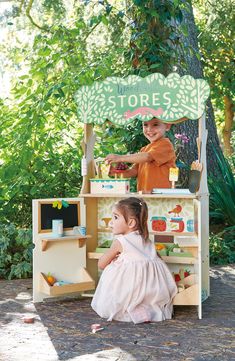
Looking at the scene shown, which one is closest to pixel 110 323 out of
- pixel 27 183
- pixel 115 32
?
pixel 27 183

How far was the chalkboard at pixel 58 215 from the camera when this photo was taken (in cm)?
591

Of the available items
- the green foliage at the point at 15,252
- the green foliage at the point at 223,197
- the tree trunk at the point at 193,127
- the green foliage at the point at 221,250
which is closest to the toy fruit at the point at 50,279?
the green foliage at the point at 15,252

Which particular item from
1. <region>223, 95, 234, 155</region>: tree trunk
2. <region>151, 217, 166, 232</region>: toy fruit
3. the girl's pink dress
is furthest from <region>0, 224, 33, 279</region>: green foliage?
<region>223, 95, 234, 155</region>: tree trunk

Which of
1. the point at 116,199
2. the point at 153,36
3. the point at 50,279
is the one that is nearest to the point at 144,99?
the point at 116,199

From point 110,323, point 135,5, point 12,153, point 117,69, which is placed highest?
point 135,5

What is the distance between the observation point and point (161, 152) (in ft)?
19.4

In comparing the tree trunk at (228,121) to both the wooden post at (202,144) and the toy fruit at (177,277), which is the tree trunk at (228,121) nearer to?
the wooden post at (202,144)

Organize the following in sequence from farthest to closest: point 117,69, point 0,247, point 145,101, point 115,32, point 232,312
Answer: point 115,32 < point 117,69 < point 0,247 < point 145,101 < point 232,312

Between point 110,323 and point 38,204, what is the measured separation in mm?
1433

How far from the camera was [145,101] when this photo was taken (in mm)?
5820

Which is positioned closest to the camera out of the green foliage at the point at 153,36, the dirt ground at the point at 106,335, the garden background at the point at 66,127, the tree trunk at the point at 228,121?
the dirt ground at the point at 106,335

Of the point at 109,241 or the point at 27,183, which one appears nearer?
the point at 109,241

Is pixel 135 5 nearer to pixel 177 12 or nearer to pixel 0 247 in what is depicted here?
pixel 177 12

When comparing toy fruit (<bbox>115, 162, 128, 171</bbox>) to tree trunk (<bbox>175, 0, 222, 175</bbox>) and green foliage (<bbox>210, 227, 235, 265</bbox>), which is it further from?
tree trunk (<bbox>175, 0, 222, 175</bbox>)
